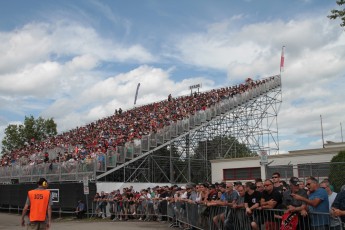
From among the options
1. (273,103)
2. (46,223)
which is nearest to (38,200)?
(46,223)

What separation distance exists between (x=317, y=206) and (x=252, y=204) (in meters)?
2.29

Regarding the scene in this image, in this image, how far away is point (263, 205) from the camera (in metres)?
9.61

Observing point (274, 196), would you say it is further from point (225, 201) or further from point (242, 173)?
point (242, 173)

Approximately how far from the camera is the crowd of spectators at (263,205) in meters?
7.89

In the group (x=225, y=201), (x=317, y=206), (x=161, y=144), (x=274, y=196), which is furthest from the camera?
(x=161, y=144)

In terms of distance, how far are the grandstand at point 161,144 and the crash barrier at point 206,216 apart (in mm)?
3513

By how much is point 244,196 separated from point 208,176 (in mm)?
32158

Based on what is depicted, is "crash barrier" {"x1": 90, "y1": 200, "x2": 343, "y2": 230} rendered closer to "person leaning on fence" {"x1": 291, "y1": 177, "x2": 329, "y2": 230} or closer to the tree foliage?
"person leaning on fence" {"x1": 291, "y1": 177, "x2": 329, "y2": 230}

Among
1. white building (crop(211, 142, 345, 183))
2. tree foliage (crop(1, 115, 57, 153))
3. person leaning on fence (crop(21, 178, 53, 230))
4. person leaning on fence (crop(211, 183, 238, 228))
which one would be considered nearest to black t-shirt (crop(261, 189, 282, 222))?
person leaning on fence (crop(211, 183, 238, 228))

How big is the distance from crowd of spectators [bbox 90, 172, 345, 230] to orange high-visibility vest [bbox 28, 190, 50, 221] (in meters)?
4.58

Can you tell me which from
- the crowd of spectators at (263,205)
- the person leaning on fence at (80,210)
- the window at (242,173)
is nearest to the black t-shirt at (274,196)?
the crowd of spectators at (263,205)

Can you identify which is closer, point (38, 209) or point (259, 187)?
point (38, 209)

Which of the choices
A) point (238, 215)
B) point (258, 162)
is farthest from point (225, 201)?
point (258, 162)

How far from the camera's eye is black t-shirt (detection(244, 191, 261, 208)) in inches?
389
